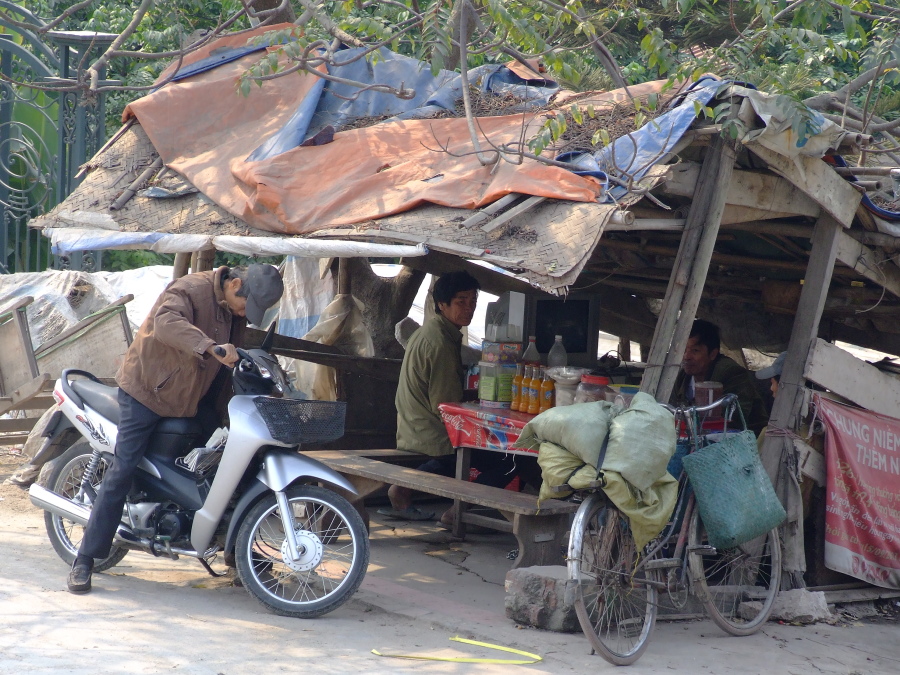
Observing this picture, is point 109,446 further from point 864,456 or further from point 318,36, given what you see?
point 864,456

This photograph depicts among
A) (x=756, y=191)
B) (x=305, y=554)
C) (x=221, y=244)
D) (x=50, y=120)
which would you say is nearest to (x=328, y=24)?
(x=221, y=244)

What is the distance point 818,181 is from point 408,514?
3.68 metres

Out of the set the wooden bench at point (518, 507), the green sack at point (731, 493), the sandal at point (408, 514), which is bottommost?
the sandal at point (408, 514)

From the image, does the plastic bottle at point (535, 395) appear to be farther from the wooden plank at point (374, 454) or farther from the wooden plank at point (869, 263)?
the wooden plank at point (869, 263)

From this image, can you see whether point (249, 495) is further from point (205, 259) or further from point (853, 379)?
point (853, 379)

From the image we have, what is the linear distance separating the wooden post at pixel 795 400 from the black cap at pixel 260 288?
2.90m

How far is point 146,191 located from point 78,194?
58cm

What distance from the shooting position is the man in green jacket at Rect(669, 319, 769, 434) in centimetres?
618

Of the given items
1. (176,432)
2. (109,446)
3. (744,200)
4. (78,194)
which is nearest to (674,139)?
(744,200)

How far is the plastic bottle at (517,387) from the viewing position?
5.66 meters

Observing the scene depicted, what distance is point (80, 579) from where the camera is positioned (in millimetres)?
4758

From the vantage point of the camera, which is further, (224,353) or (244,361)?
(244,361)

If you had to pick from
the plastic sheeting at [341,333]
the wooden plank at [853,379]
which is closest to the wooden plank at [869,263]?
the wooden plank at [853,379]

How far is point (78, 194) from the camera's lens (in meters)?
6.60
